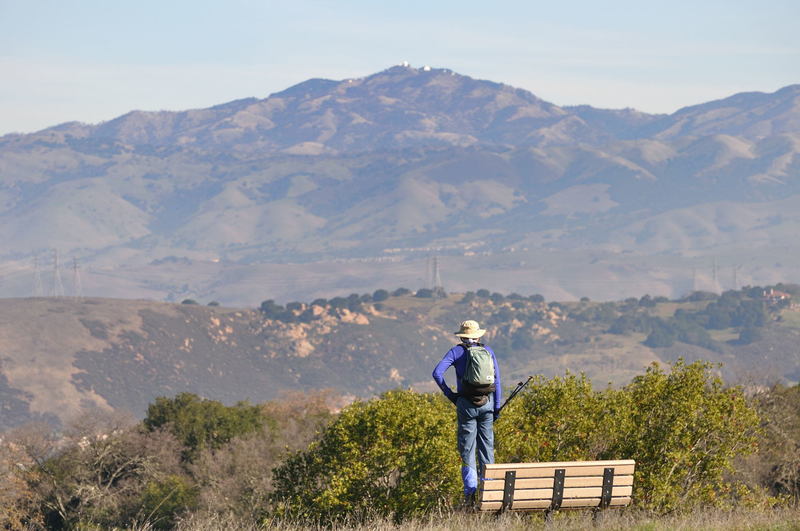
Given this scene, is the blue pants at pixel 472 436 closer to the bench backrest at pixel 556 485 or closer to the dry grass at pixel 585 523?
the dry grass at pixel 585 523

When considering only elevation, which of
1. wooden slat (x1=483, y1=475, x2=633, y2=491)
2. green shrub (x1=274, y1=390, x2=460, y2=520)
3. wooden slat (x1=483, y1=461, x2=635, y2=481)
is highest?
wooden slat (x1=483, y1=461, x2=635, y2=481)

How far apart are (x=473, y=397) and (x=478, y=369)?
65 centimetres

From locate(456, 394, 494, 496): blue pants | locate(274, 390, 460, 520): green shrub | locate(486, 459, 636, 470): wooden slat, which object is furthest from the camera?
locate(274, 390, 460, 520): green shrub

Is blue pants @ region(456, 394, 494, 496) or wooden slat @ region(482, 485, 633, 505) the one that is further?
blue pants @ region(456, 394, 494, 496)

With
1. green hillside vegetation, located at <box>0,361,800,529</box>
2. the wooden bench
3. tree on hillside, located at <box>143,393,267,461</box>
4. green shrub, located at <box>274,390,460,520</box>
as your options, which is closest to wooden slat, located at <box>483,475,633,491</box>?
the wooden bench

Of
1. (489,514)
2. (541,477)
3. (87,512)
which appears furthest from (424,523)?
(87,512)

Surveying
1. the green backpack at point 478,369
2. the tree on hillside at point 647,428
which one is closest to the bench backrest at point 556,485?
the green backpack at point 478,369

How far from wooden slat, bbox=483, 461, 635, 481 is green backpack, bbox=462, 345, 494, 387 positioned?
2433mm

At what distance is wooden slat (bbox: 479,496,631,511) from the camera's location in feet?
75.1

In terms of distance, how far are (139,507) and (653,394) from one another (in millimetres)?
59066

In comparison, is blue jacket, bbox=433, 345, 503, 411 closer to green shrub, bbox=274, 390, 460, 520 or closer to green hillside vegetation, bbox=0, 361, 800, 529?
green hillside vegetation, bbox=0, 361, 800, 529

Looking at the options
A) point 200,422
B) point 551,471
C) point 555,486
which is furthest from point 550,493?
point 200,422

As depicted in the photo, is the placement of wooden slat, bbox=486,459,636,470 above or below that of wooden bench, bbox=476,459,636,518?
above

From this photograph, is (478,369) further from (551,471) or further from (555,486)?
(555,486)
